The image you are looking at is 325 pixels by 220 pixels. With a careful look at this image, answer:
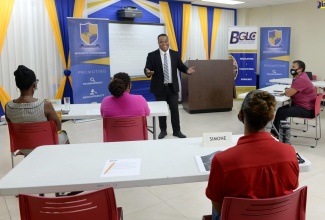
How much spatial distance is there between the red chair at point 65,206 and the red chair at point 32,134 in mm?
1488

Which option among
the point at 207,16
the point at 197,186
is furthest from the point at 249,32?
the point at 197,186

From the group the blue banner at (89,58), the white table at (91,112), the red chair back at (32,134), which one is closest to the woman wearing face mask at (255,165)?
the red chair back at (32,134)

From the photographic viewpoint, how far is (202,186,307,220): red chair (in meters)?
1.30

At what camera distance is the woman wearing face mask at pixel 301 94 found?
4.50 metres

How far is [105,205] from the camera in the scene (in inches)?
56.5

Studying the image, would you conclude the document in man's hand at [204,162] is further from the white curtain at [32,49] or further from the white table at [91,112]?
the white curtain at [32,49]

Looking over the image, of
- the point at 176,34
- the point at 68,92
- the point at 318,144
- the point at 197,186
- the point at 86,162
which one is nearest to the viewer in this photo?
the point at 86,162

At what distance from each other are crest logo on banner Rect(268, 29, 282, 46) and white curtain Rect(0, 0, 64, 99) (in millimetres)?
5592

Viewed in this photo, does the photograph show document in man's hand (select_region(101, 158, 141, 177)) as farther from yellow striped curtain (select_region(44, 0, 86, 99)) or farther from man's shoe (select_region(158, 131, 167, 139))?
yellow striped curtain (select_region(44, 0, 86, 99))

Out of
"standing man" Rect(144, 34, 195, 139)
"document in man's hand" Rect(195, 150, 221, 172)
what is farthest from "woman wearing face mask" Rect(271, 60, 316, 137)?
"document in man's hand" Rect(195, 150, 221, 172)

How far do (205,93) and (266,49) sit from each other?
2.79 m

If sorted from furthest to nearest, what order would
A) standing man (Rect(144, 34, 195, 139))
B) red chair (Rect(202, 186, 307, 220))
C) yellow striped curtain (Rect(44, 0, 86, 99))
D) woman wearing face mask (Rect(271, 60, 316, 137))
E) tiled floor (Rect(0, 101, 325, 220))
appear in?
yellow striped curtain (Rect(44, 0, 86, 99)) < standing man (Rect(144, 34, 195, 139)) < woman wearing face mask (Rect(271, 60, 316, 137)) < tiled floor (Rect(0, 101, 325, 220)) < red chair (Rect(202, 186, 307, 220))

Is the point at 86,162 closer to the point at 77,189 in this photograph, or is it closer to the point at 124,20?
the point at 77,189

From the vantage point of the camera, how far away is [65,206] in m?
1.35
